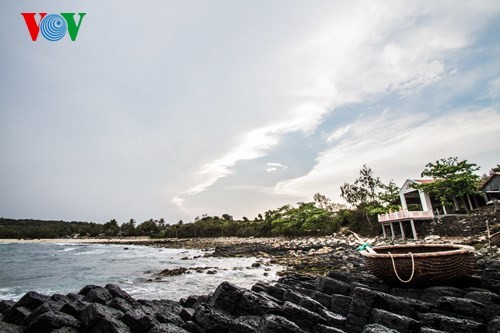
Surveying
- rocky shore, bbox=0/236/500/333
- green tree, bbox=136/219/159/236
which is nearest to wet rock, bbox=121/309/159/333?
rocky shore, bbox=0/236/500/333

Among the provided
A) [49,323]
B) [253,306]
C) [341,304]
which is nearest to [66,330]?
[49,323]

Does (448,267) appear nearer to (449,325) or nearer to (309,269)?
(449,325)

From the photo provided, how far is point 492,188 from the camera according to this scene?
27.6 metres

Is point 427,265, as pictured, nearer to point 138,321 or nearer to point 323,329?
point 323,329

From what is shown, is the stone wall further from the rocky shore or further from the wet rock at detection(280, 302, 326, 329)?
the wet rock at detection(280, 302, 326, 329)

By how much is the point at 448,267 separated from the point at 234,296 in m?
4.02

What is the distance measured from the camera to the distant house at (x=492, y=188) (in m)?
26.8

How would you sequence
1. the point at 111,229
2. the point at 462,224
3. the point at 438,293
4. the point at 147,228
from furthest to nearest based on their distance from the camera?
1. the point at 111,229
2. the point at 147,228
3. the point at 462,224
4. the point at 438,293

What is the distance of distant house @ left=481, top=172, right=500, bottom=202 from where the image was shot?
26.8 meters

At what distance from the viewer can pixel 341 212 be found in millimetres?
40875

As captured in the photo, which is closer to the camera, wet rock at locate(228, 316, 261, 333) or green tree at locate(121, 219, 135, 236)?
wet rock at locate(228, 316, 261, 333)

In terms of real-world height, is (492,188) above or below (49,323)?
above

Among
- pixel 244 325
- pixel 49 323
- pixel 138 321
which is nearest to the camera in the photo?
pixel 244 325

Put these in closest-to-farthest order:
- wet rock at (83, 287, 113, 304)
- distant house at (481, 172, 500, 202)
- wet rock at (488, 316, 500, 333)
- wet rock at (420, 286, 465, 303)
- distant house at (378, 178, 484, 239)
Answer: wet rock at (488, 316, 500, 333) → wet rock at (420, 286, 465, 303) → wet rock at (83, 287, 113, 304) → distant house at (378, 178, 484, 239) → distant house at (481, 172, 500, 202)
